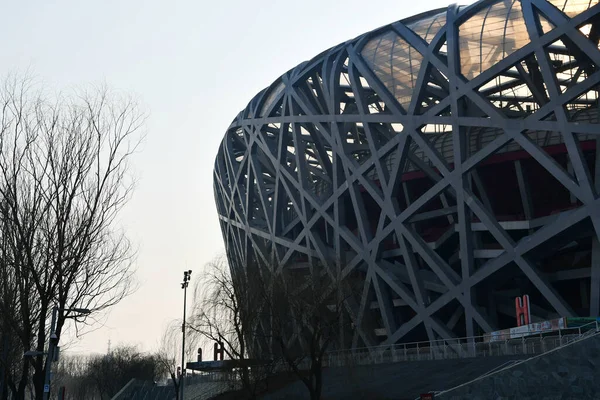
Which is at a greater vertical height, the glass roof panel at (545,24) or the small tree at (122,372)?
the glass roof panel at (545,24)

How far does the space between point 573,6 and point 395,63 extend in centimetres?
964

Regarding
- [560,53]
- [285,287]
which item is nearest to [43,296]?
[285,287]

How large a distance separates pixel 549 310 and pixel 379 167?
11.2 metres

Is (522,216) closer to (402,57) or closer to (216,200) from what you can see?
(402,57)

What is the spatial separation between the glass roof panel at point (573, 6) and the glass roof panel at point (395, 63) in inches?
286

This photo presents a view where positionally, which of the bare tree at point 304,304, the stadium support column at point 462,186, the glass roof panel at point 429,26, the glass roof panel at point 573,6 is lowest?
the bare tree at point 304,304

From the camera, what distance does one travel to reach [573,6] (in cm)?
3541

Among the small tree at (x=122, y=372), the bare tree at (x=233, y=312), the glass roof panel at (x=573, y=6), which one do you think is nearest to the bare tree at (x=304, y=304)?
the bare tree at (x=233, y=312)

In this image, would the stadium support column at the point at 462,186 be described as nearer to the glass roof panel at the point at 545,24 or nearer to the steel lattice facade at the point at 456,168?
the steel lattice facade at the point at 456,168

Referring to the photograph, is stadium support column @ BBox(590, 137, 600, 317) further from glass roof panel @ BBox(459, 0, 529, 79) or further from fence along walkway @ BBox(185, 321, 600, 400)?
glass roof panel @ BBox(459, 0, 529, 79)

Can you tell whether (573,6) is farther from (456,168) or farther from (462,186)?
(462,186)

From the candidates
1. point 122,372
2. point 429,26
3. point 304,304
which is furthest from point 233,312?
point 122,372

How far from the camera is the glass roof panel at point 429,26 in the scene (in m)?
40.4

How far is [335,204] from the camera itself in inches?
1697
